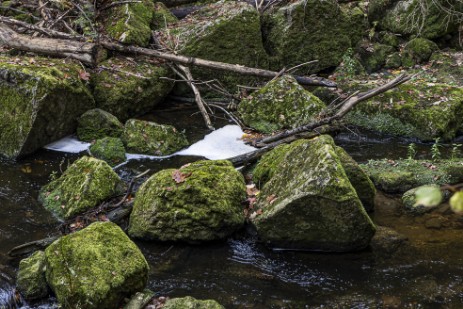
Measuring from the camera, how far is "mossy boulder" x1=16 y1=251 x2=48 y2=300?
5.25 m

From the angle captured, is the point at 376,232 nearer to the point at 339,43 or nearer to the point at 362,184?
the point at 362,184

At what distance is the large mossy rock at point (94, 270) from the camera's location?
490 cm

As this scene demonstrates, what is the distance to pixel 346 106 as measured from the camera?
30.6ft

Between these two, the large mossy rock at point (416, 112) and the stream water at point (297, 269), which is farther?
the large mossy rock at point (416, 112)

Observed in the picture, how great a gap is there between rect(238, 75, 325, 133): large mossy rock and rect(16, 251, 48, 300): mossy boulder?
18.0 ft

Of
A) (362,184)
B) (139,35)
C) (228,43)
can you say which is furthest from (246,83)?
(362,184)

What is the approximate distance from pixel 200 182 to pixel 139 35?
615 centimetres

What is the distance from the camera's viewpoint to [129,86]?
409 inches

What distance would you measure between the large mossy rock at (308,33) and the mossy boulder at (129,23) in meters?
3.03

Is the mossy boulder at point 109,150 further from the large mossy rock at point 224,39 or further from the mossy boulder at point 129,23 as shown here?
the large mossy rock at point 224,39

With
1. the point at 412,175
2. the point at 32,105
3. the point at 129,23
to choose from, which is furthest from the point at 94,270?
the point at 129,23

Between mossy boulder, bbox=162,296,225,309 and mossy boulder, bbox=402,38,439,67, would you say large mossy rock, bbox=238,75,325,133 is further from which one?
mossy boulder, bbox=162,296,225,309

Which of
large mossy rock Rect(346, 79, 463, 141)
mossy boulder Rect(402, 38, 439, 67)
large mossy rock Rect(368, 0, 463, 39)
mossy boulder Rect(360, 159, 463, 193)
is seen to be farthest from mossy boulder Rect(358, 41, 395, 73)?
mossy boulder Rect(360, 159, 463, 193)

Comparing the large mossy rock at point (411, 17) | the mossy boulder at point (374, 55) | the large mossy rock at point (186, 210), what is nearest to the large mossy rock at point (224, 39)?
the mossy boulder at point (374, 55)
